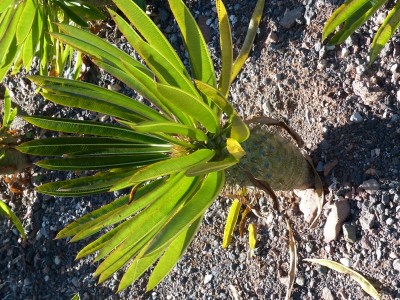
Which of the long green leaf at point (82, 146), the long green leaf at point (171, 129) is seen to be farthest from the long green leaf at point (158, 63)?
the long green leaf at point (82, 146)

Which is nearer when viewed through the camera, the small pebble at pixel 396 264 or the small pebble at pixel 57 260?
the small pebble at pixel 396 264

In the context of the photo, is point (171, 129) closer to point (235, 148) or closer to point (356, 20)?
point (235, 148)

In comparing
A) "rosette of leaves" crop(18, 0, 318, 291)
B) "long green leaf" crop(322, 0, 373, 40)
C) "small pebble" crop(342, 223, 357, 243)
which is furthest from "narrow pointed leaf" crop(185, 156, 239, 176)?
"small pebble" crop(342, 223, 357, 243)

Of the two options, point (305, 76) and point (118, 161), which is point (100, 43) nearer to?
point (118, 161)

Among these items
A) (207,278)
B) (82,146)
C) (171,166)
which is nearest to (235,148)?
(171,166)

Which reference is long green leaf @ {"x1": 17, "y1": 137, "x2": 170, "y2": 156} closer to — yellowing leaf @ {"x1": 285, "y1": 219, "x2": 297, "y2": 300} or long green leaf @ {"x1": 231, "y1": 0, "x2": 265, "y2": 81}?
long green leaf @ {"x1": 231, "y1": 0, "x2": 265, "y2": 81}

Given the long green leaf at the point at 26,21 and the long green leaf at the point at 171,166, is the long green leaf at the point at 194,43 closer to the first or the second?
the long green leaf at the point at 171,166

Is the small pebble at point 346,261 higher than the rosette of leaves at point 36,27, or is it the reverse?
the rosette of leaves at point 36,27
